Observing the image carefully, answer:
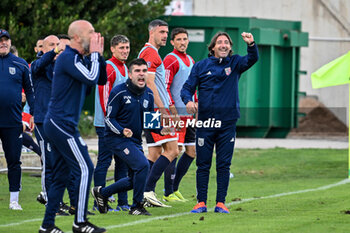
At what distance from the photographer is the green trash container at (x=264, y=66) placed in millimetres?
23422

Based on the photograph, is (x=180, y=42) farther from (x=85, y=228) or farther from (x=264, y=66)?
(x=264, y=66)

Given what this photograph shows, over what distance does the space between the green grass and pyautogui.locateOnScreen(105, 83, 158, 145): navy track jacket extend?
3.12ft

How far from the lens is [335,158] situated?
62.0 feet

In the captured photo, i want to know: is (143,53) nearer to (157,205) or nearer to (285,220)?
(157,205)

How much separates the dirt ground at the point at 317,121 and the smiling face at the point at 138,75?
18.4 meters

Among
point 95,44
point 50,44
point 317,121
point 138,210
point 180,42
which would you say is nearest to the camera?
point 95,44

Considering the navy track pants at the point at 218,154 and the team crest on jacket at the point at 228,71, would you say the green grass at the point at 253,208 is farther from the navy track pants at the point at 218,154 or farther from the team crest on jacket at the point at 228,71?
the team crest on jacket at the point at 228,71

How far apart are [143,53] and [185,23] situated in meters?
12.8

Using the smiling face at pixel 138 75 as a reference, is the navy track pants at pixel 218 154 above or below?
below

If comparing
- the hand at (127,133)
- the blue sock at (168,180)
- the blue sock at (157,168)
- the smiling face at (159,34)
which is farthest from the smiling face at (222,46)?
the blue sock at (168,180)

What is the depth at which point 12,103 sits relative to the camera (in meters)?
10.1

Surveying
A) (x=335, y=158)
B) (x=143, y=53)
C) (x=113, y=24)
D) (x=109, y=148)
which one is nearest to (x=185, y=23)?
(x=113, y=24)

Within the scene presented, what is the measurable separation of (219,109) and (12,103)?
255 centimetres

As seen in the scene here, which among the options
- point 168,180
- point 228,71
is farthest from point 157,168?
point 228,71
